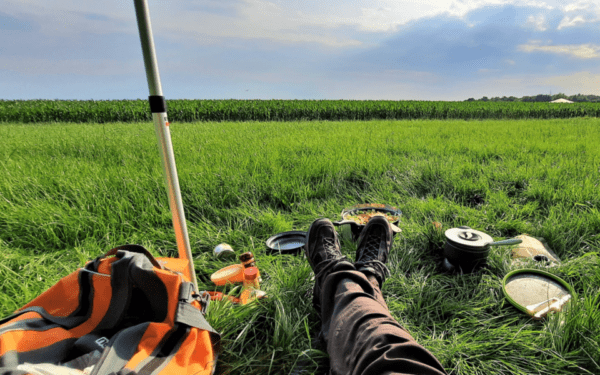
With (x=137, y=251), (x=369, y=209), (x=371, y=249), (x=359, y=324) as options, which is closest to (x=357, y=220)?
(x=369, y=209)

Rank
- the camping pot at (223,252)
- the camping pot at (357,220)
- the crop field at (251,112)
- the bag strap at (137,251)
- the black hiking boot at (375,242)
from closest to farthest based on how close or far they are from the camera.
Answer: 1. the bag strap at (137,251)
2. the black hiking boot at (375,242)
3. the camping pot at (223,252)
4. the camping pot at (357,220)
5. the crop field at (251,112)

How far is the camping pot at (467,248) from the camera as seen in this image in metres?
1.37

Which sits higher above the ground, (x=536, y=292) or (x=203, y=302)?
(x=203, y=302)

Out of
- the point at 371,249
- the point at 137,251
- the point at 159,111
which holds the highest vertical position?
the point at 159,111

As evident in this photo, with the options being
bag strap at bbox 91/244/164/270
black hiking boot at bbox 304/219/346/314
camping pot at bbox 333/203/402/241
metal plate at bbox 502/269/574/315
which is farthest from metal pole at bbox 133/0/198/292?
metal plate at bbox 502/269/574/315

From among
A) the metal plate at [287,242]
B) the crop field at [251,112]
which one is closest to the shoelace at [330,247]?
the metal plate at [287,242]

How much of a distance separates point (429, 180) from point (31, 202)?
3255 millimetres

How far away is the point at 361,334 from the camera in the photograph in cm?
84

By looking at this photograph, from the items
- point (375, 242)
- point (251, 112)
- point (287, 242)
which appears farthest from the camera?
point (251, 112)

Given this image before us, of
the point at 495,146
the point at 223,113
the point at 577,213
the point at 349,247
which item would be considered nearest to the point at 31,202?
the point at 349,247

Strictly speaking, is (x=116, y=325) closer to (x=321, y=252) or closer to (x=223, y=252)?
(x=223, y=252)

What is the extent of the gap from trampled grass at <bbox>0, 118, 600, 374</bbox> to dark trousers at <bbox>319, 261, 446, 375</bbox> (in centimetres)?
15

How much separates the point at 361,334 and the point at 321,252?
0.56 metres

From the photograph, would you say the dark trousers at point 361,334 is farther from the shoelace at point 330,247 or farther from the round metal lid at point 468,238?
the round metal lid at point 468,238
